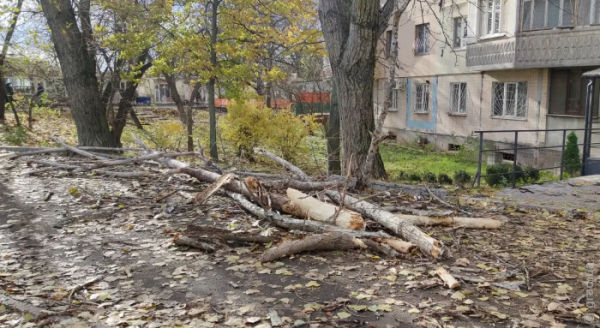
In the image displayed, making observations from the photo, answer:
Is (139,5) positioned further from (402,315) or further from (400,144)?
(400,144)

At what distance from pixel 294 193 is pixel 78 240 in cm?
258

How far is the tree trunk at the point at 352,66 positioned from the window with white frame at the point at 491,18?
1178 centimetres

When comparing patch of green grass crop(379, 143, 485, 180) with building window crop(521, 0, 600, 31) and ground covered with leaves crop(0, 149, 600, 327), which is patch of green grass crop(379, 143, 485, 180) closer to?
building window crop(521, 0, 600, 31)

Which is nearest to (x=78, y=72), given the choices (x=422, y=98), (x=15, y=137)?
(x=15, y=137)

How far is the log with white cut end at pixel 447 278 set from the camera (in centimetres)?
439

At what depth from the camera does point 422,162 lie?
20641 mm

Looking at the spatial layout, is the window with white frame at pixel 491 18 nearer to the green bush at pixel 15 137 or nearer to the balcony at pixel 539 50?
the balcony at pixel 539 50

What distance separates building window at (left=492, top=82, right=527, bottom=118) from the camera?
19.9m

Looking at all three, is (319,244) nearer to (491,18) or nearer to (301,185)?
(301,185)

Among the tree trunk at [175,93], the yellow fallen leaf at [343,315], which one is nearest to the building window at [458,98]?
the tree trunk at [175,93]

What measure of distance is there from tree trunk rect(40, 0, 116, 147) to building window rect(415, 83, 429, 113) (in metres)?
16.5

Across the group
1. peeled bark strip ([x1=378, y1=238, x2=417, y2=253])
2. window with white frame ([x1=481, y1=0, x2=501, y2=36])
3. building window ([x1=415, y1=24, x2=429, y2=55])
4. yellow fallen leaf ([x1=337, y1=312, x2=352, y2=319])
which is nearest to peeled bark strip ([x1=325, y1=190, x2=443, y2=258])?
peeled bark strip ([x1=378, y1=238, x2=417, y2=253])

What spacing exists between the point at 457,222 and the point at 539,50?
13610 mm

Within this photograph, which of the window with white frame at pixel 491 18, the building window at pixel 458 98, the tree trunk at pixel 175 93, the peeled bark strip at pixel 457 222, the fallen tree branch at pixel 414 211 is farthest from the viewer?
the building window at pixel 458 98
